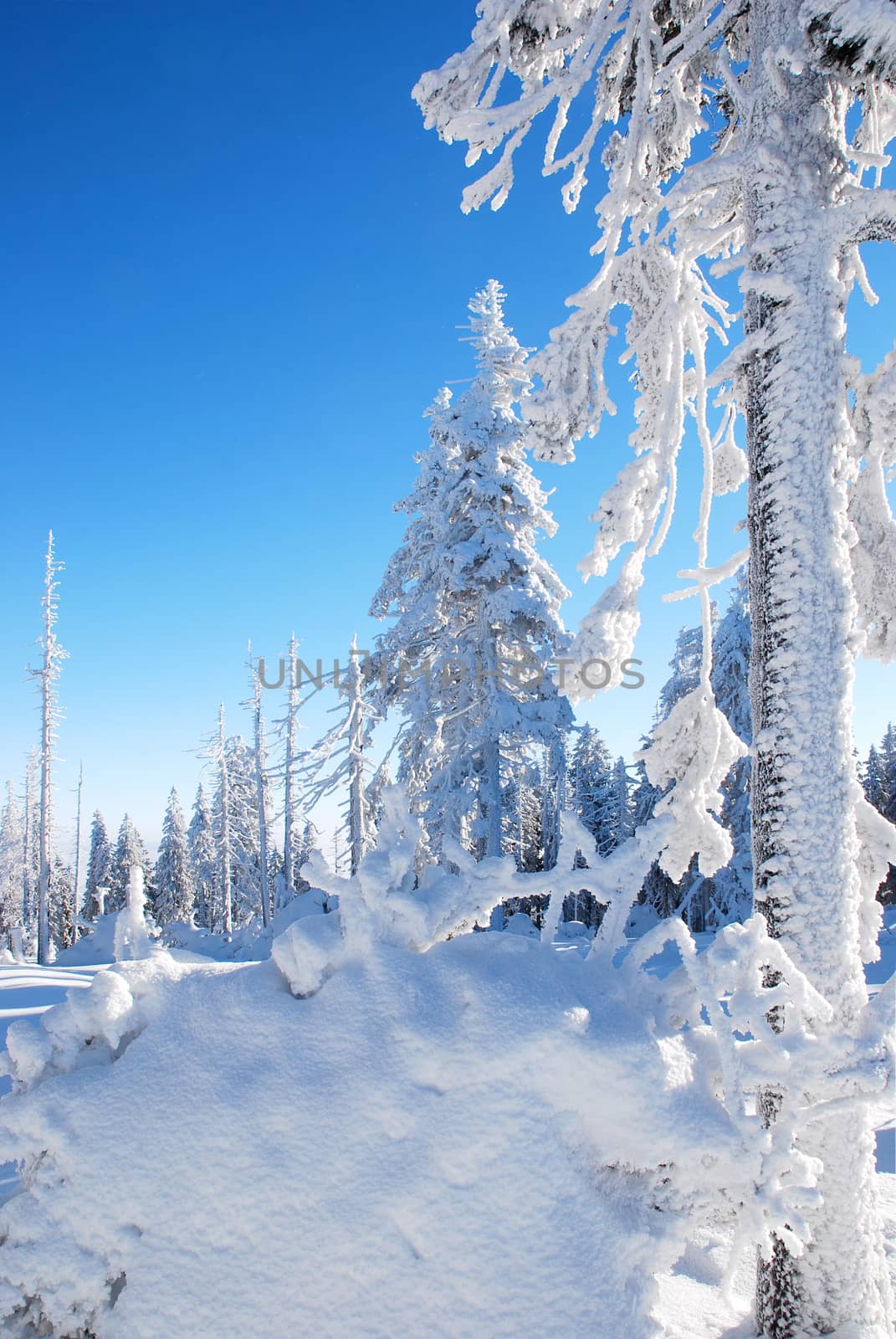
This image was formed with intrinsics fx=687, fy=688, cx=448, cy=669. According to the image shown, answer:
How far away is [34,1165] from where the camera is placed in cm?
275

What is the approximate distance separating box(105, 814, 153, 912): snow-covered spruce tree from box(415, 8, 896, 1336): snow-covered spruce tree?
4832 centimetres

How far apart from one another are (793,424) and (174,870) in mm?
48809

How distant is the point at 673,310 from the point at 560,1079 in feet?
13.3

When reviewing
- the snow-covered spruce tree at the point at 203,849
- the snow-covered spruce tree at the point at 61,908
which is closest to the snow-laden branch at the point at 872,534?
the snow-covered spruce tree at the point at 203,849

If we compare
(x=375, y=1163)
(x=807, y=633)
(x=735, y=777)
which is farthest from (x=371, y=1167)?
(x=735, y=777)

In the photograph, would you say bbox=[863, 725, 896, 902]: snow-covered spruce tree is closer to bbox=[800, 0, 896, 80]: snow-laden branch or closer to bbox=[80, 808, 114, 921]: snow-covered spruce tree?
bbox=[800, 0, 896, 80]: snow-laden branch

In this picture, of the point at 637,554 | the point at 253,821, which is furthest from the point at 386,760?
the point at 253,821

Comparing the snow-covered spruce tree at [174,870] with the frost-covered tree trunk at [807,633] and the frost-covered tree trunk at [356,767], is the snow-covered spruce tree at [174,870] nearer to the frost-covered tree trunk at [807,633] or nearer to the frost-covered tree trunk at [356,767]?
the frost-covered tree trunk at [356,767]

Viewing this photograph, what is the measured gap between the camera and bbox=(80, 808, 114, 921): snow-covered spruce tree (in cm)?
5100

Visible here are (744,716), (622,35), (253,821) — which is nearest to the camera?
(622,35)

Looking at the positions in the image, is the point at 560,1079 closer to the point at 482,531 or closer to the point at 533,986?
the point at 533,986

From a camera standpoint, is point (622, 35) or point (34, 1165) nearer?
point (34, 1165)

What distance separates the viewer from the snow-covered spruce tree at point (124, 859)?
46.1 metres

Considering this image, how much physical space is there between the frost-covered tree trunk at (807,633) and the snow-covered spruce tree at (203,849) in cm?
4395
